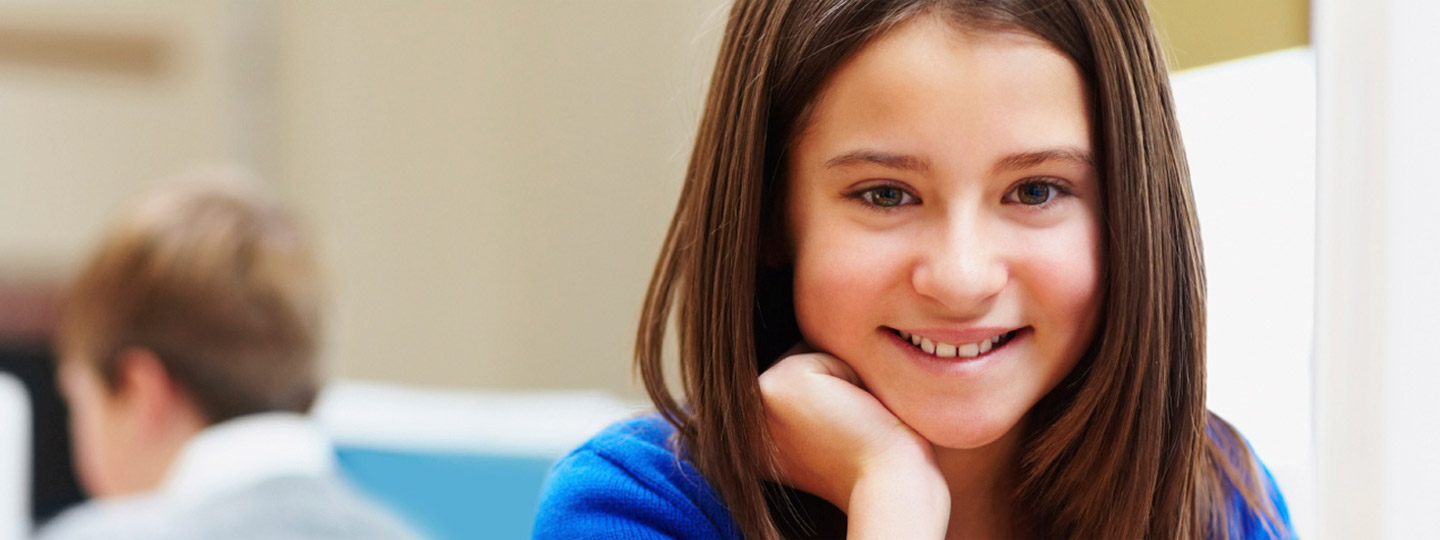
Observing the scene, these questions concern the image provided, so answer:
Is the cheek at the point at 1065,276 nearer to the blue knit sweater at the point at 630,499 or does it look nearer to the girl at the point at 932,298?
the girl at the point at 932,298

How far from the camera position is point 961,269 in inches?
25.3

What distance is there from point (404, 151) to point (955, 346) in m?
2.50

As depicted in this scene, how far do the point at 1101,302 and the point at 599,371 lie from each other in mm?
2217

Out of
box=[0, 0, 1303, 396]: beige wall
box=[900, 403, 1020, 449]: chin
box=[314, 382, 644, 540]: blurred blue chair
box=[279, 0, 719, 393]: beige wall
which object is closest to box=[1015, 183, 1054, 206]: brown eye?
box=[900, 403, 1020, 449]: chin

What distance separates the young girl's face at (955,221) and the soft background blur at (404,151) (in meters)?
1.29

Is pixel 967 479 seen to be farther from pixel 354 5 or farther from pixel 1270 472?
pixel 354 5

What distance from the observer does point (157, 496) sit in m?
1.77

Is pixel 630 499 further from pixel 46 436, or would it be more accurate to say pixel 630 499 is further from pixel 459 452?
pixel 46 436

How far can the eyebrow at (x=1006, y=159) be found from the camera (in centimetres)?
65

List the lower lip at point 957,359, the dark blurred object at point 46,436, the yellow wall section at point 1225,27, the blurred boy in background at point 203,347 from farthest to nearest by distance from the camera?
1. the dark blurred object at point 46,436
2. the blurred boy in background at point 203,347
3. the lower lip at point 957,359
4. the yellow wall section at point 1225,27

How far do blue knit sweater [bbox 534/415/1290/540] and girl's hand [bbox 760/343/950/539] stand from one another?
0.16ft

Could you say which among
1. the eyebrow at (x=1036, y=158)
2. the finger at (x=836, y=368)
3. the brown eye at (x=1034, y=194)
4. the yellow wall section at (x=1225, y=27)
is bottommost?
the finger at (x=836, y=368)

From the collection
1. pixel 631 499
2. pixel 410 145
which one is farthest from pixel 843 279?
pixel 410 145

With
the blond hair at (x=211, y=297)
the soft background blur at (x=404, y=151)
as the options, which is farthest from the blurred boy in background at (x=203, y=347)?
the soft background blur at (x=404, y=151)
